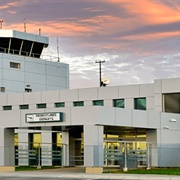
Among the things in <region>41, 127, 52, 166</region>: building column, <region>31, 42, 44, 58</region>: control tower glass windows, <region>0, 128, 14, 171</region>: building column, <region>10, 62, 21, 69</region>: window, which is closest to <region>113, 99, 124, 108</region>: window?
<region>41, 127, 52, 166</region>: building column

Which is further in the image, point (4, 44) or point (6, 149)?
point (4, 44)

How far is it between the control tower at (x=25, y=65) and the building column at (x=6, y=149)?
30.2 metres

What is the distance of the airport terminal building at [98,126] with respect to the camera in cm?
4425

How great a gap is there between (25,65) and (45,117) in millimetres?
36370

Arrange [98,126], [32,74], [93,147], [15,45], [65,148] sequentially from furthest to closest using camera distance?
[32,74] → [15,45] → [65,148] → [98,126] → [93,147]

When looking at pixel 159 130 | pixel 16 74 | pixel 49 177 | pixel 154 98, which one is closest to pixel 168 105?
pixel 154 98

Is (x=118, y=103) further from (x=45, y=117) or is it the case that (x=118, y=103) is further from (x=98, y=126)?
(x=98, y=126)

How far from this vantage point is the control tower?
79.0m

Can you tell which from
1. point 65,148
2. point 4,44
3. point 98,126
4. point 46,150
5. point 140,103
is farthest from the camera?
point 4,44

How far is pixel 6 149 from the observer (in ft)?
157

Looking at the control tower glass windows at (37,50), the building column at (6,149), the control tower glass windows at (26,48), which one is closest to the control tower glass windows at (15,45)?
the control tower glass windows at (26,48)

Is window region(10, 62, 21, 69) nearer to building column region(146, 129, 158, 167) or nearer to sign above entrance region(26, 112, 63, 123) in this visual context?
building column region(146, 129, 158, 167)

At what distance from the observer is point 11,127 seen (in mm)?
47875

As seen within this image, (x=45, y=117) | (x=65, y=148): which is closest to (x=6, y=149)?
(x=45, y=117)
